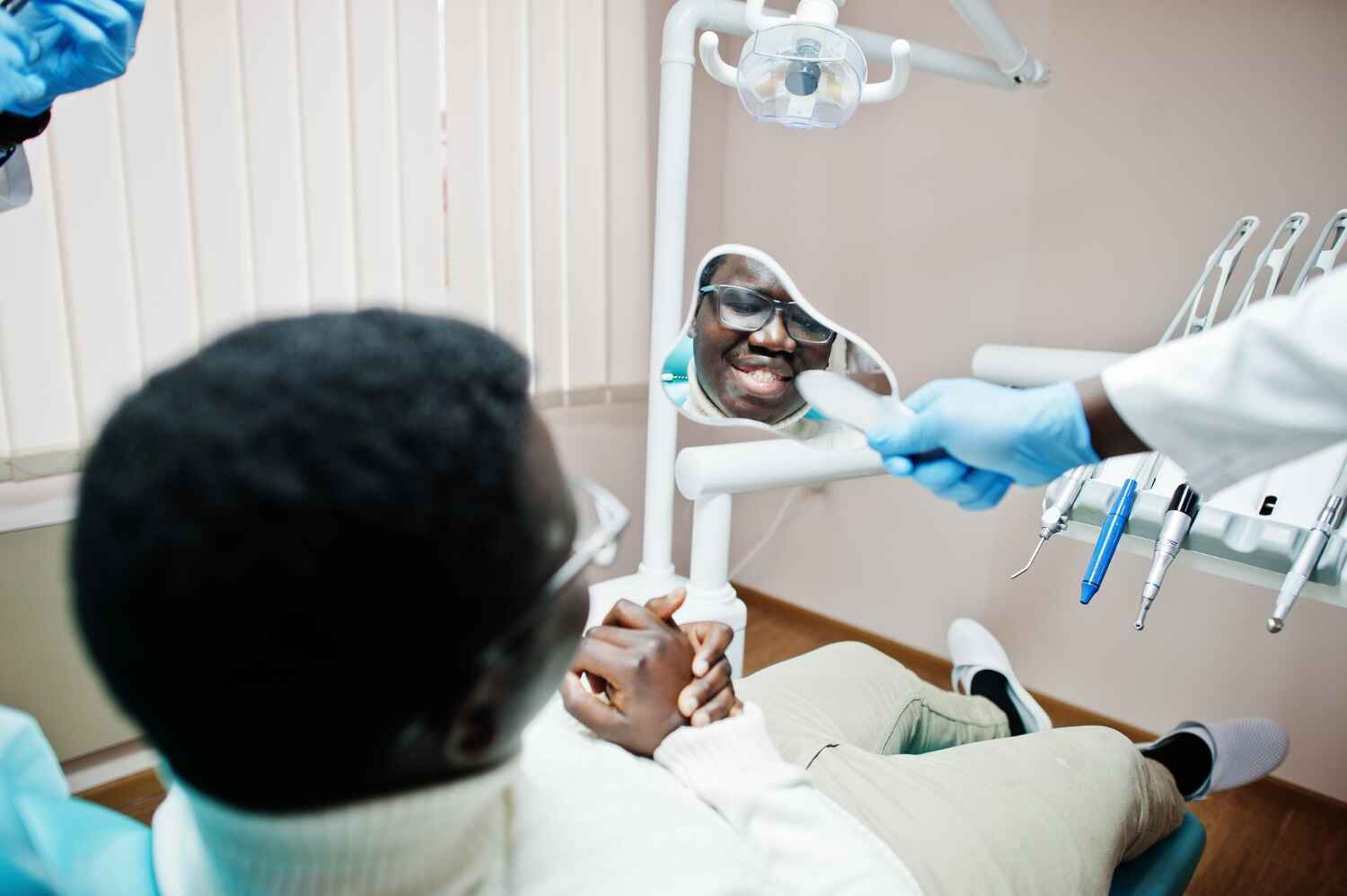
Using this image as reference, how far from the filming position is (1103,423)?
83cm

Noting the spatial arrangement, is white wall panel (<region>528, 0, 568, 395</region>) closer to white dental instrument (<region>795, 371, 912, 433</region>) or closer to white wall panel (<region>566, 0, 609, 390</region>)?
white wall panel (<region>566, 0, 609, 390</region>)

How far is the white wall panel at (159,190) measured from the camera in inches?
54.0

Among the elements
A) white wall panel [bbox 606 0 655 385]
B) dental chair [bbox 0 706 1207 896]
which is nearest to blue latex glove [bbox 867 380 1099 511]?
dental chair [bbox 0 706 1207 896]

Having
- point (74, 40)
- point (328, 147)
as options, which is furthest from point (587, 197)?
point (74, 40)

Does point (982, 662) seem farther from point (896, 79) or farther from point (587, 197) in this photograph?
point (587, 197)

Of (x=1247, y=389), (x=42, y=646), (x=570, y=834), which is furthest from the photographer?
(x=42, y=646)

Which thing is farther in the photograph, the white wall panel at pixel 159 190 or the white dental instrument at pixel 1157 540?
the white wall panel at pixel 159 190

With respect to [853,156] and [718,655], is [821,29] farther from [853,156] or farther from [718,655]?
[853,156]

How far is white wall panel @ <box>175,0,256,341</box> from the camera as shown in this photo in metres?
1.42

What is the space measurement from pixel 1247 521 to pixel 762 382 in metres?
0.62

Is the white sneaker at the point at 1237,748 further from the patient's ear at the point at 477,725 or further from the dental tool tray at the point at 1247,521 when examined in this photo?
the patient's ear at the point at 477,725

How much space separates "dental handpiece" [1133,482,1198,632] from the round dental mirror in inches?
14.3

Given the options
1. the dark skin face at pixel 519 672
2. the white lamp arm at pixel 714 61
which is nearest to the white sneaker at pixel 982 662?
the white lamp arm at pixel 714 61

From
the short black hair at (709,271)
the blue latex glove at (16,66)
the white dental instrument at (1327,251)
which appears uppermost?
the blue latex glove at (16,66)
